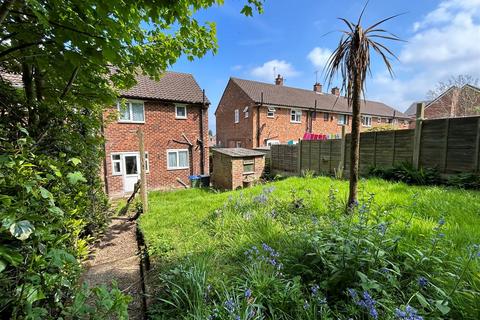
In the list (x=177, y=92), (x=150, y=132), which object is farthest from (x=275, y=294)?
(x=177, y=92)

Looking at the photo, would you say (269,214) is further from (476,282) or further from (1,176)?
(1,176)

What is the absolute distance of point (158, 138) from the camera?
13.0m

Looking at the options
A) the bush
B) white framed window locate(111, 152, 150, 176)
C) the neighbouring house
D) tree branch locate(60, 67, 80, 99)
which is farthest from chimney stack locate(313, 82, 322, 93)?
tree branch locate(60, 67, 80, 99)

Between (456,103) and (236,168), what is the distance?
84.8ft

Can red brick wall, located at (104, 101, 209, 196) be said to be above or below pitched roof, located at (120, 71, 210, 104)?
below

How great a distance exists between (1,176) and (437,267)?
3479 mm

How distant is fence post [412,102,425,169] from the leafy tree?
680 centimetres

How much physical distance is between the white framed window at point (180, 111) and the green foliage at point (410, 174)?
36.0ft

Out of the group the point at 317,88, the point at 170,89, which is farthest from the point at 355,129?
the point at 317,88

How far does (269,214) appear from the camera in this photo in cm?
411

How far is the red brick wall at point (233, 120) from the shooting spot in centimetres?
1970

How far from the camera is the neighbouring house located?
20.9 m

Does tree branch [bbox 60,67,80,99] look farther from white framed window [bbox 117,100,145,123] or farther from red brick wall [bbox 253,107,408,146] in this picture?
red brick wall [bbox 253,107,408,146]

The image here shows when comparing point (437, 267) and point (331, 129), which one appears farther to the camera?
point (331, 129)
